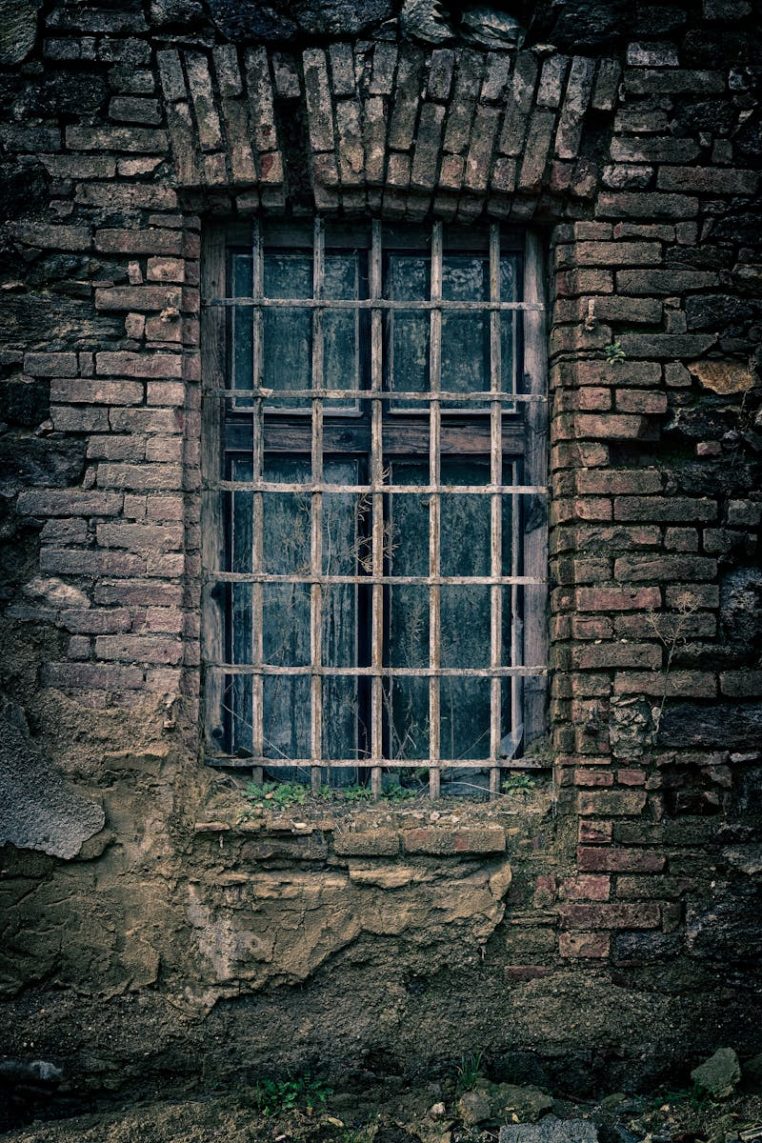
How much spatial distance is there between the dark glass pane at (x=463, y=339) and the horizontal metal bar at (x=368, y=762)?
1308mm

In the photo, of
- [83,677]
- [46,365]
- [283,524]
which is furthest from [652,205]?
[83,677]

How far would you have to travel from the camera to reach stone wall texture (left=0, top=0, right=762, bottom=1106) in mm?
3102

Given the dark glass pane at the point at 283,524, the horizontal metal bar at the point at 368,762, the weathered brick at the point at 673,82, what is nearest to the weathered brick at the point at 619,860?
the horizontal metal bar at the point at 368,762

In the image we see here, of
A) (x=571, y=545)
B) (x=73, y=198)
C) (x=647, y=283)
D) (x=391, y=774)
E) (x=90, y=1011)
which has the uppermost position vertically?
(x=73, y=198)

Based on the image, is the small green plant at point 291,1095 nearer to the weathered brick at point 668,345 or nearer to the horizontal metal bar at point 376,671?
the horizontal metal bar at point 376,671

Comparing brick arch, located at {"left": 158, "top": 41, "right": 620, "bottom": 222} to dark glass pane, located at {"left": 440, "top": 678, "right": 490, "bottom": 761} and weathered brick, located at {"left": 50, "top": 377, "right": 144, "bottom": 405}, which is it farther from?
dark glass pane, located at {"left": 440, "top": 678, "right": 490, "bottom": 761}

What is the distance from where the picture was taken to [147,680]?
3121 mm

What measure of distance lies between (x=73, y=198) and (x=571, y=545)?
6.48 ft

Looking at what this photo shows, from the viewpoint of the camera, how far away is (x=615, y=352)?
3.21 metres

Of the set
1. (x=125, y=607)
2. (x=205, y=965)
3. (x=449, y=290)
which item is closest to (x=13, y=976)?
(x=205, y=965)

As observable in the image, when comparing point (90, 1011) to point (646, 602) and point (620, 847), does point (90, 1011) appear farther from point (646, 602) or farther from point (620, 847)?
point (646, 602)

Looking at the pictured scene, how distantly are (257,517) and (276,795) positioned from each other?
0.94 metres

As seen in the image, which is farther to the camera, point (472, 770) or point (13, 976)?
point (472, 770)

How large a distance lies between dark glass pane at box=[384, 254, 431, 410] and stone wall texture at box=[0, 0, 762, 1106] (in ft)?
0.94
